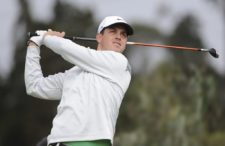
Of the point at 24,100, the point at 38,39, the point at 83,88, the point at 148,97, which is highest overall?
the point at 38,39

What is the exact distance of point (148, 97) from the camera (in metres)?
18.0

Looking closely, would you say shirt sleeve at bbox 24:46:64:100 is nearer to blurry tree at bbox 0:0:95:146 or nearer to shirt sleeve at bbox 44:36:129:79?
shirt sleeve at bbox 44:36:129:79

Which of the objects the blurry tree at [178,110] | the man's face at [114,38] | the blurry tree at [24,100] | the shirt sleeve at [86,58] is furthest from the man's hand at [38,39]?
the blurry tree at [24,100]

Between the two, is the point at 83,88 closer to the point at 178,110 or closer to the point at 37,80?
the point at 37,80

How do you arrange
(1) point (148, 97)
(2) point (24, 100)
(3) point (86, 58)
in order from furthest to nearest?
(2) point (24, 100) < (1) point (148, 97) < (3) point (86, 58)

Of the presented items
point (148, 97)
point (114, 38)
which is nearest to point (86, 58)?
point (114, 38)

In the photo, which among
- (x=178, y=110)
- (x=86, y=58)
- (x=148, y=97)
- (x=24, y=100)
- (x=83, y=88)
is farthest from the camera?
(x=24, y=100)

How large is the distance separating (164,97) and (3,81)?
329 inches

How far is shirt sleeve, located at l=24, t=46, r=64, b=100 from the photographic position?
244 inches

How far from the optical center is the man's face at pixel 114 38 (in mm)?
6113

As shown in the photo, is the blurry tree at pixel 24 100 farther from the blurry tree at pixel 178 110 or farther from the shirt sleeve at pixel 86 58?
the shirt sleeve at pixel 86 58

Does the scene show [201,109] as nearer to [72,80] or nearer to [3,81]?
[72,80]

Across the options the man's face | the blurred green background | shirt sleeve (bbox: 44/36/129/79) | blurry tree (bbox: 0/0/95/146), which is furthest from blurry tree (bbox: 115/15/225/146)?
shirt sleeve (bbox: 44/36/129/79)

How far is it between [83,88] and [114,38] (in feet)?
1.68
